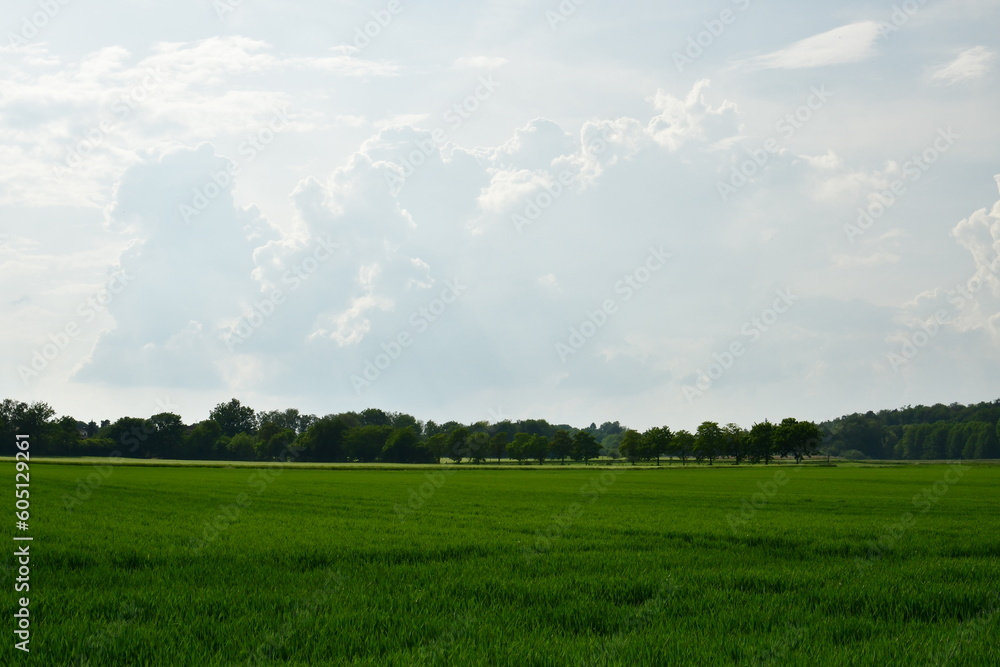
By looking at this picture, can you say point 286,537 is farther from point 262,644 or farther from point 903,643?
point 903,643

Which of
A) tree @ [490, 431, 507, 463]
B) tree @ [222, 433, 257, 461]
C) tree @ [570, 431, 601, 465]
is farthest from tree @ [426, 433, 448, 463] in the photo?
tree @ [222, 433, 257, 461]

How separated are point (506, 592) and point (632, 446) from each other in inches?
7121

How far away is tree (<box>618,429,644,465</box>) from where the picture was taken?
185750 millimetres

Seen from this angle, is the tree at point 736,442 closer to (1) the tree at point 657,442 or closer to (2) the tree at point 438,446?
(1) the tree at point 657,442

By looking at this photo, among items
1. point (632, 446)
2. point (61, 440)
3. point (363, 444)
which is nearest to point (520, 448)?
point (632, 446)

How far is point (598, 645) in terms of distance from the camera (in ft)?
30.9

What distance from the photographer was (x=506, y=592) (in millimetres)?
12789

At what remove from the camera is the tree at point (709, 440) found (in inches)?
6988

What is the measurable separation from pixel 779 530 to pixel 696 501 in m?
18.3

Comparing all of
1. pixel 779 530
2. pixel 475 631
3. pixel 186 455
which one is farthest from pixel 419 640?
pixel 186 455

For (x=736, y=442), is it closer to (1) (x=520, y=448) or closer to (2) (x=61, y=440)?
(1) (x=520, y=448)

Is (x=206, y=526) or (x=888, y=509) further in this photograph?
(x=888, y=509)

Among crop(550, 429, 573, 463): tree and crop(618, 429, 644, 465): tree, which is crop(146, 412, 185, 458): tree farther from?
crop(618, 429, 644, 465): tree

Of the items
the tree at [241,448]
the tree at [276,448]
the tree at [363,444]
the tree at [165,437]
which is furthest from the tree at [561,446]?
the tree at [165,437]
